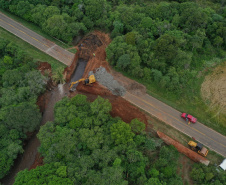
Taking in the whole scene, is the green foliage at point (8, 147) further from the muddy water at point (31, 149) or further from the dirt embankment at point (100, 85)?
the dirt embankment at point (100, 85)

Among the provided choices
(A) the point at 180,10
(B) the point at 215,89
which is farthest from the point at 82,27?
(B) the point at 215,89

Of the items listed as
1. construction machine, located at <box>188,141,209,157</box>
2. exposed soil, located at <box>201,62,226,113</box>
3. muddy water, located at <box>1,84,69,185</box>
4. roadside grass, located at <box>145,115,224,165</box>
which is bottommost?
muddy water, located at <box>1,84,69,185</box>

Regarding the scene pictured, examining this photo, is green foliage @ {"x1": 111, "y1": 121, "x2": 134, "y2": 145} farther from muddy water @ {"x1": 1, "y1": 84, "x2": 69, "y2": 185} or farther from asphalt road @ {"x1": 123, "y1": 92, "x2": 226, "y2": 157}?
muddy water @ {"x1": 1, "y1": 84, "x2": 69, "y2": 185}

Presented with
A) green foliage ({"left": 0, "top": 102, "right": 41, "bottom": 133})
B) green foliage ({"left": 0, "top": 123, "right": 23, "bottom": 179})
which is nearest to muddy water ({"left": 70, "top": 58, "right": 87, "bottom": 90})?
green foliage ({"left": 0, "top": 102, "right": 41, "bottom": 133})

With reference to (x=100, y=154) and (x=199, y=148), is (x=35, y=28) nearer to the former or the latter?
(x=100, y=154)

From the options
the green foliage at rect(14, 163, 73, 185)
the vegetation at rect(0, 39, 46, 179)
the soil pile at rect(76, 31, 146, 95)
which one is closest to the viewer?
the green foliage at rect(14, 163, 73, 185)

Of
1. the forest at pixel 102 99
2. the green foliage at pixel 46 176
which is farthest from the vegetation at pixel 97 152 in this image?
the forest at pixel 102 99
